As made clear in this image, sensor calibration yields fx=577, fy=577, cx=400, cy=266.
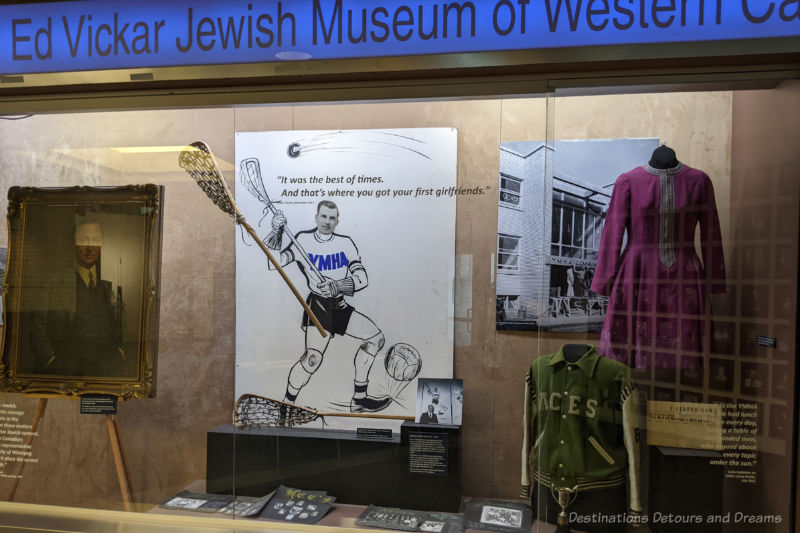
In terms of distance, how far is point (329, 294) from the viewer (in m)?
2.51

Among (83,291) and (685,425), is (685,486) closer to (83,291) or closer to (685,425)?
(685,425)

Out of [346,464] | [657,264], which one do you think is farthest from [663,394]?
[346,464]

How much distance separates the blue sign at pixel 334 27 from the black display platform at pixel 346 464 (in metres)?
1.50

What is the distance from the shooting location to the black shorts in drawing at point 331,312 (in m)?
2.48

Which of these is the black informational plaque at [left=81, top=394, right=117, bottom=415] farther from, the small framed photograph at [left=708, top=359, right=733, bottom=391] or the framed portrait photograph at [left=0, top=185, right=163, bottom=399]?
the small framed photograph at [left=708, top=359, right=733, bottom=391]

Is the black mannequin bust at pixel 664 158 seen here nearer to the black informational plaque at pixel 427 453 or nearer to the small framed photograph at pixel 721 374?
the small framed photograph at pixel 721 374

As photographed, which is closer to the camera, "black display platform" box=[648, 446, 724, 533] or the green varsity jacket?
"black display platform" box=[648, 446, 724, 533]

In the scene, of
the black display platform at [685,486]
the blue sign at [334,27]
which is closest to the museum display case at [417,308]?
the black display platform at [685,486]

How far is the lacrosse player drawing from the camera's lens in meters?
2.46

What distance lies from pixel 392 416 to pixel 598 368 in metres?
0.86

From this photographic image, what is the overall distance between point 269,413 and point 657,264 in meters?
1.70

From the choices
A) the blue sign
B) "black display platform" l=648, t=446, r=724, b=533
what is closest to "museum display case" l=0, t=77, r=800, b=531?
"black display platform" l=648, t=446, r=724, b=533

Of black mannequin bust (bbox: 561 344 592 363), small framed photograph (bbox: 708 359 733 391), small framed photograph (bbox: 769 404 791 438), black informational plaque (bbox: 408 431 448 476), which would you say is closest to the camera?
small framed photograph (bbox: 769 404 791 438)

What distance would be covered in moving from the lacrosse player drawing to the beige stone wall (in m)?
0.27
